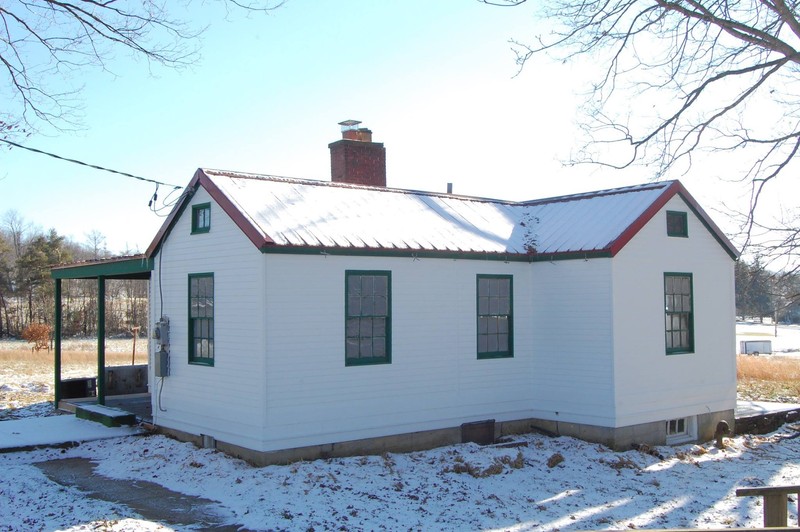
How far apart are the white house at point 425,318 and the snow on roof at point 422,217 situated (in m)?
0.05

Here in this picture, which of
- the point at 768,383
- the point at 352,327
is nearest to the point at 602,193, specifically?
the point at 352,327

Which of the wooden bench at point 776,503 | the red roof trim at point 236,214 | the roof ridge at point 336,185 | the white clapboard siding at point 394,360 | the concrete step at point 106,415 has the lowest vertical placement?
the concrete step at point 106,415

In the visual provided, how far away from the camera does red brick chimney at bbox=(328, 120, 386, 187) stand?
17.4 meters

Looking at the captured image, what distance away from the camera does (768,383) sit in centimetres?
2491

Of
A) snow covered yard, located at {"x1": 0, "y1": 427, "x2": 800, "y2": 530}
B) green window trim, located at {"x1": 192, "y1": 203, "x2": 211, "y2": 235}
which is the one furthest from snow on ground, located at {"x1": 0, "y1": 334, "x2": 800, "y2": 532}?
green window trim, located at {"x1": 192, "y1": 203, "x2": 211, "y2": 235}

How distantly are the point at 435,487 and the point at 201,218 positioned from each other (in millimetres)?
6204

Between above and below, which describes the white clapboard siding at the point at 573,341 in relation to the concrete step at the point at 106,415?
above

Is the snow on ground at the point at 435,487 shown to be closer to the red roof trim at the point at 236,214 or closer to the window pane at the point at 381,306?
the window pane at the point at 381,306

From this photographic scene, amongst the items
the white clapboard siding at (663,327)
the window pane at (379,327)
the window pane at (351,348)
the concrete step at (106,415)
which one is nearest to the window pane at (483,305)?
the window pane at (379,327)

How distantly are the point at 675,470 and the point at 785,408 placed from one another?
6.57 meters

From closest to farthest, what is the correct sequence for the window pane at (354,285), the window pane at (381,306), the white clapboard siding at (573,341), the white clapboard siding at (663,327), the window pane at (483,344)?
the window pane at (354,285) < the window pane at (381,306) < the white clapboard siding at (573,341) < the white clapboard siding at (663,327) < the window pane at (483,344)

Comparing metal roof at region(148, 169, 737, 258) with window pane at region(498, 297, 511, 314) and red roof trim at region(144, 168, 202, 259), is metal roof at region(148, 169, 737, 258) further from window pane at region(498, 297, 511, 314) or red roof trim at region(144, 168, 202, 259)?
window pane at region(498, 297, 511, 314)

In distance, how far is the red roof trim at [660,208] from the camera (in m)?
13.6

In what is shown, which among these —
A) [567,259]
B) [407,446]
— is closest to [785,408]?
[567,259]
